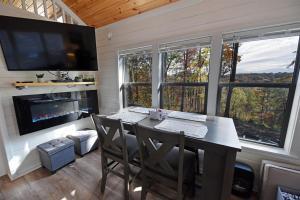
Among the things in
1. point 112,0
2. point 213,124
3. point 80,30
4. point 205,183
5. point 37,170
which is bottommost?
point 37,170

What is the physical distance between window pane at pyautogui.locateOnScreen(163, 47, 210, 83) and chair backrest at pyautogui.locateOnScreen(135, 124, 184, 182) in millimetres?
1255

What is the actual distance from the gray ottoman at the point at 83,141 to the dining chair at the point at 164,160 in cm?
149

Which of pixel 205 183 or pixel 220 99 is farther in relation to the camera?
pixel 220 99

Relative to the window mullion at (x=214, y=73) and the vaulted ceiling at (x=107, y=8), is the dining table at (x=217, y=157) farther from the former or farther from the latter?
the vaulted ceiling at (x=107, y=8)

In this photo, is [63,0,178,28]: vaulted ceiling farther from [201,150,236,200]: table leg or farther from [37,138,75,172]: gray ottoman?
[37,138,75,172]: gray ottoman

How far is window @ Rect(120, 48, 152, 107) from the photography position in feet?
8.02

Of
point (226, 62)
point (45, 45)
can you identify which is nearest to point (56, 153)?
point (45, 45)

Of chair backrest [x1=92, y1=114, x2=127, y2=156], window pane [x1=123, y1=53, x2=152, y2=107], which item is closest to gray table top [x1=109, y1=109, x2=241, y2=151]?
chair backrest [x1=92, y1=114, x2=127, y2=156]

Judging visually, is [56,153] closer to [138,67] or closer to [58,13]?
[138,67]

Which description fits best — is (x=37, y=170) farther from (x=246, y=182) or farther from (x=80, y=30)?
(x=246, y=182)

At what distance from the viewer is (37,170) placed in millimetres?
2057

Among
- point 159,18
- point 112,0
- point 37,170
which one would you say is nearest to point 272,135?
point 159,18

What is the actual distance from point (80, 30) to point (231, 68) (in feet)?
7.78

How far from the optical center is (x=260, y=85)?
1583 mm
